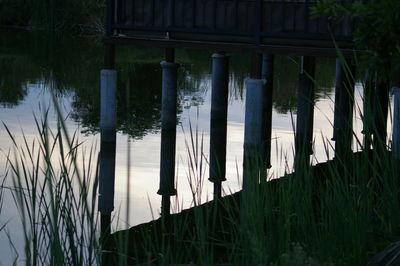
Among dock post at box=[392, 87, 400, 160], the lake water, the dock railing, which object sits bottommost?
the lake water

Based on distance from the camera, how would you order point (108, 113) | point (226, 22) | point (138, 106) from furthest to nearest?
point (138, 106) → point (108, 113) → point (226, 22)

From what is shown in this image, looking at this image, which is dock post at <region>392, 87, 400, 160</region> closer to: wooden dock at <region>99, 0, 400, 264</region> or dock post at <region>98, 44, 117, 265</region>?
wooden dock at <region>99, 0, 400, 264</region>

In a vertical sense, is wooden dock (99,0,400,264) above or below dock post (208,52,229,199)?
above

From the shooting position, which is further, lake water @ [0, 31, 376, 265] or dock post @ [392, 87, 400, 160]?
lake water @ [0, 31, 376, 265]

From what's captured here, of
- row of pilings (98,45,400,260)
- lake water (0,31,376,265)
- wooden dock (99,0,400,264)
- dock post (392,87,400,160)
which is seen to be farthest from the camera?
lake water (0,31,376,265)

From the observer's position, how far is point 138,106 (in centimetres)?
2692

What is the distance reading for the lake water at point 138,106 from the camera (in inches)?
598

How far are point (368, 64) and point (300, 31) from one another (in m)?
8.62

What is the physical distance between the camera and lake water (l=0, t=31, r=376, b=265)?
49.8ft

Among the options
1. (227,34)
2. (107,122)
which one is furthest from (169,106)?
(227,34)

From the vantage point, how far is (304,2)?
45.0 feet

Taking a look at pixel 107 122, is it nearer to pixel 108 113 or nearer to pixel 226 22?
pixel 108 113

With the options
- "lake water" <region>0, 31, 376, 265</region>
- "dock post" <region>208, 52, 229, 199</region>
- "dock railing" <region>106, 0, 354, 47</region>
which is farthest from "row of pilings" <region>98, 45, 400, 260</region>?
"dock railing" <region>106, 0, 354, 47</region>

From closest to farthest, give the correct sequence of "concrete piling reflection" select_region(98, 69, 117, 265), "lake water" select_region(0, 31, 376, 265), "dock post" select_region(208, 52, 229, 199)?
1. "lake water" select_region(0, 31, 376, 265)
2. "concrete piling reflection" select_region(98, 69, 117, 265)
3. "dock post" select_region(208, 52, 229, 199)
